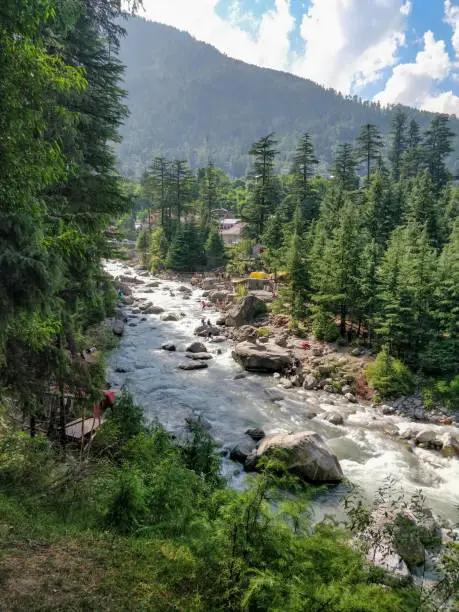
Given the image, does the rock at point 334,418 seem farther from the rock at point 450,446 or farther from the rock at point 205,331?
the rock at point 205,331

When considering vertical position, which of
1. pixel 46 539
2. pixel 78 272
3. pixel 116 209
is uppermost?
pixel 116 209

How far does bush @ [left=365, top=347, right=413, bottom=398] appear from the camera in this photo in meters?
18.2

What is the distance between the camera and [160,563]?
5660 mm

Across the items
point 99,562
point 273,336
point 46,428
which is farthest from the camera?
point 273,336

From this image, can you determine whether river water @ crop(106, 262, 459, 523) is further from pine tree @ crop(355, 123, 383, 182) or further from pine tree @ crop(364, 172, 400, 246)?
pine tree @ crop(355, 123, 383, 182)

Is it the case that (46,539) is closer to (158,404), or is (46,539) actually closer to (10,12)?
(10,12)

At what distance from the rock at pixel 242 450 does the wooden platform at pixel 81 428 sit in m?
4.36

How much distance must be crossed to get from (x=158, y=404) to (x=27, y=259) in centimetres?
1354

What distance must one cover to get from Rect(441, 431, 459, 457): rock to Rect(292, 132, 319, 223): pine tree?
112 feet

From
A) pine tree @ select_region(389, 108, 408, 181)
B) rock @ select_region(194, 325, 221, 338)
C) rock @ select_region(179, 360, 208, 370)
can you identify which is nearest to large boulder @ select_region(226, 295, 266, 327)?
rock @ select_region(194, 325, 221, 338)

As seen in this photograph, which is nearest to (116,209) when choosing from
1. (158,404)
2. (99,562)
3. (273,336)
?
(158,404)

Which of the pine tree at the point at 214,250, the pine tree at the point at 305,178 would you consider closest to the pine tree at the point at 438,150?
the pine tree at the point at 305,178

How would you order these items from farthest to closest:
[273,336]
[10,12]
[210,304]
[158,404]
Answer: [210,304]
[273,336]
[158,404]
[10,12]

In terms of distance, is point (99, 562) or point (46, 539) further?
point (46, 539)
